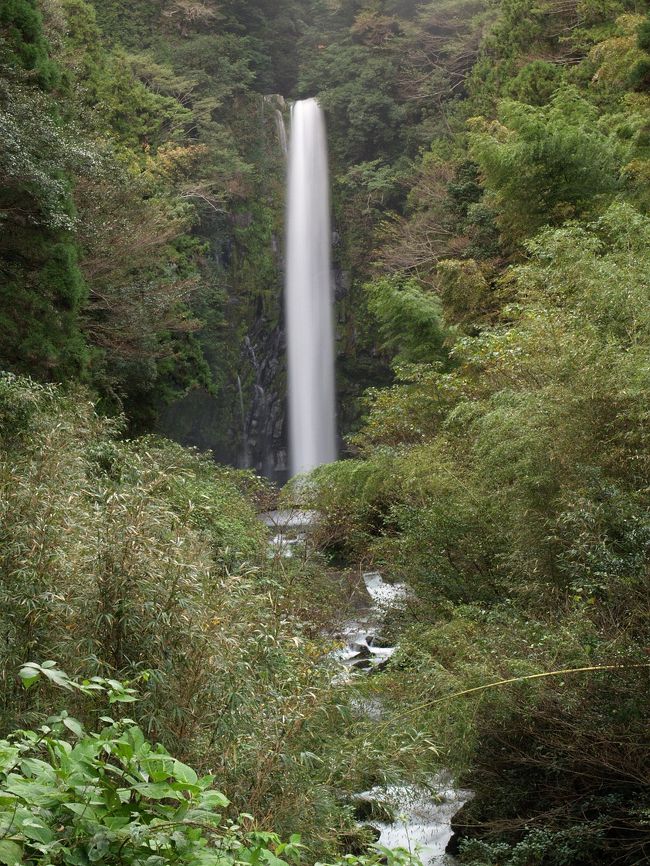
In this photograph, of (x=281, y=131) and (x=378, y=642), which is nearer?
(x=378, y=642)

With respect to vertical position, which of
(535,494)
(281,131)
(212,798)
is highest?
(281,131)

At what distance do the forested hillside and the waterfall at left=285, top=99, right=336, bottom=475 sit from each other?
3.24 meters

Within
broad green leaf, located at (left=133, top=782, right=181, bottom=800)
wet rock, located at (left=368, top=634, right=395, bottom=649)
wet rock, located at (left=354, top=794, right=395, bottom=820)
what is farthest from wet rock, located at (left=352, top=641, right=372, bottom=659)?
broad green leaf, located at (left=133, top=782, right=181, bottom=800)

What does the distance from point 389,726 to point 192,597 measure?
174cm

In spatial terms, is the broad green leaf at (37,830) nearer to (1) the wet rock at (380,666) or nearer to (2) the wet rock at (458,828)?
(2) the wet rock at (458,828)

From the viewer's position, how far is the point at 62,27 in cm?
1465

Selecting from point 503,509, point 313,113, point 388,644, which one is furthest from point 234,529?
A: point 313,113

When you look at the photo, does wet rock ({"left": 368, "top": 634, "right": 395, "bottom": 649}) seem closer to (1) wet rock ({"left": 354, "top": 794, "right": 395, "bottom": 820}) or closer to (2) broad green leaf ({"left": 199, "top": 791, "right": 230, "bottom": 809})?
(1) wet rock ({"left": 354, "top": 794, "right": 395, "bottom": 820})

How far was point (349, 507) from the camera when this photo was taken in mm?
11133

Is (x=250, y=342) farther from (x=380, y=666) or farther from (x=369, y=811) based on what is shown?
(x=369, y=811)

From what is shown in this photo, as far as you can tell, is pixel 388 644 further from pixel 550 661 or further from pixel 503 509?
pixel 550 661

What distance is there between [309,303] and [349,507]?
14532mm

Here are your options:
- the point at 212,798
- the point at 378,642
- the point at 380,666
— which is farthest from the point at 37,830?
the point at 378,642

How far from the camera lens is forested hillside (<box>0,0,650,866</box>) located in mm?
3449
